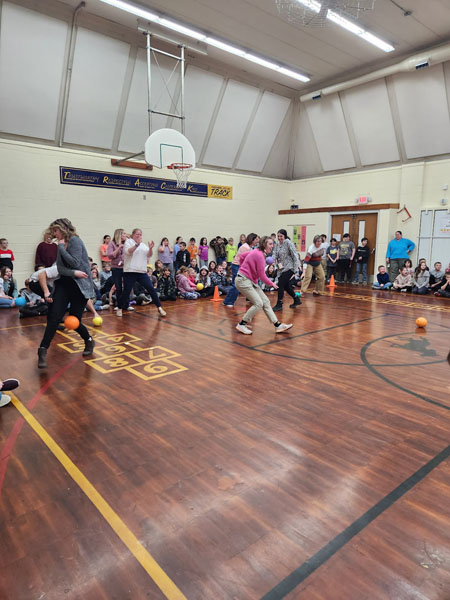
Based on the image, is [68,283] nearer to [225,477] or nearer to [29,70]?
[225,477]

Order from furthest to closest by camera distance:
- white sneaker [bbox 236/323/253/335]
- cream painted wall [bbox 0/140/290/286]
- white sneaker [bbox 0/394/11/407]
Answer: cream painted wall [bbox 0/140/290/286], white sneaker [bbox 236/323/253/335], white sneaker [bbox 0/394/11/407]

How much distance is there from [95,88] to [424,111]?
32.4 feet

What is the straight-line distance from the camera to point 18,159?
10273 millimetres

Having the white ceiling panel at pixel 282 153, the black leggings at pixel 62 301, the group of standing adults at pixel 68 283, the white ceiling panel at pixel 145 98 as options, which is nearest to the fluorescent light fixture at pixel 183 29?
the white ceiling panel at pixel 145 98

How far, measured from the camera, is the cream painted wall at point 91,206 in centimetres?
1031

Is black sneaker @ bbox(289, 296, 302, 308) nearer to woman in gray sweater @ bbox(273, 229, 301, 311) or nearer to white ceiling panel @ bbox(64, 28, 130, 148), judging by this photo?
woman in gray sweater @ bbox(273, 229, 301, 311)

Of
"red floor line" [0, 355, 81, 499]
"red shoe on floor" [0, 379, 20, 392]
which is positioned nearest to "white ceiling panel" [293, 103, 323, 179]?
"red floor line" [0, 355, 81, 499]

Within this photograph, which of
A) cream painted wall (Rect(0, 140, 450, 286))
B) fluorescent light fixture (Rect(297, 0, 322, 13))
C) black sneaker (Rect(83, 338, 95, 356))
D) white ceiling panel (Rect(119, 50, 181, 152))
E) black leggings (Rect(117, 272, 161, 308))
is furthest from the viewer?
white ceiling panel (Rect(119, 50, 181, 152))

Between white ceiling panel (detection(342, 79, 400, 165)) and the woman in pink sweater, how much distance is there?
9.32 metres

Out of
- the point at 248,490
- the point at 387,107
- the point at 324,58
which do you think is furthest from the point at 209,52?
the point at 248,490

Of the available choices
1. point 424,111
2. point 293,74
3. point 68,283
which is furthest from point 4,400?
point 424,111

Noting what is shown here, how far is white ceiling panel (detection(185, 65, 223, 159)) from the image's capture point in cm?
1196

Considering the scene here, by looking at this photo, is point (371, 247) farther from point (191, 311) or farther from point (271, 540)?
point (271, 540)

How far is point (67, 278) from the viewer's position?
4.70 meters
